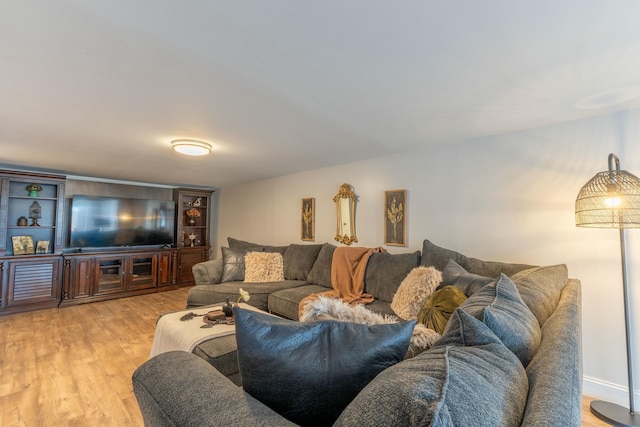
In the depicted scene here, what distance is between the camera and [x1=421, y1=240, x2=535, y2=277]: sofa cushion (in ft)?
7.44

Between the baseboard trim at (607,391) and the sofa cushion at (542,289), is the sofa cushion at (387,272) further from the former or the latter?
the baseboard trim at (607,391)

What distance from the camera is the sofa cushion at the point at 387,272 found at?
9.33 feet

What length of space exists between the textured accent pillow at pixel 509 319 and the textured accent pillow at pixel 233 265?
3252 mm

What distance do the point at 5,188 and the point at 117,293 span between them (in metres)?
2.04

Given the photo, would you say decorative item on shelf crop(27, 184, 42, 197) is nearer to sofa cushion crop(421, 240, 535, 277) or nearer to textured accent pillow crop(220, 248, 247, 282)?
textured accent pillow crop(220, 248, 247, 282)

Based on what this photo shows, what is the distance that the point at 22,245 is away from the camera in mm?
4242

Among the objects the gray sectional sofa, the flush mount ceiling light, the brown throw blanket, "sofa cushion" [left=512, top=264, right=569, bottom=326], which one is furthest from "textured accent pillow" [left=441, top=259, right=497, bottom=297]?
the flush mount ceiling light

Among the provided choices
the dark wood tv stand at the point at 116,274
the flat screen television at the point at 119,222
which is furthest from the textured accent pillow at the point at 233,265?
the flat screen television at the point at 119,222

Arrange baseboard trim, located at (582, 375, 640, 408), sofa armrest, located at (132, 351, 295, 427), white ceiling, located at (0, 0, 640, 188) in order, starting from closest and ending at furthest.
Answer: sofa armrest, located at (132, 351, 295, 427)
white ceiling, located at (0, 0, 640, 188)
baseboard trim, located at (582, 375, 640, 408)

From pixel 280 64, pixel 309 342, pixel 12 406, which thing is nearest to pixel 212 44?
pixel 280 64

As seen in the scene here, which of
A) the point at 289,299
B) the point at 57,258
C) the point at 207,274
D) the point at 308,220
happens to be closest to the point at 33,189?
the point at 57,258

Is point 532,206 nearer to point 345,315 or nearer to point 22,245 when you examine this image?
point 345,315

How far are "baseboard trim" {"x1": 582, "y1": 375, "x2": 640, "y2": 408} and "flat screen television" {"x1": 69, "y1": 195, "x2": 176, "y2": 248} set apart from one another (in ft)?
19.5

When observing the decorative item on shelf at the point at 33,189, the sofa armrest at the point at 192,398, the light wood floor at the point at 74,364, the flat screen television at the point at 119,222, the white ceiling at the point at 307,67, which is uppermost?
the white ceiling at the point at 307,67
